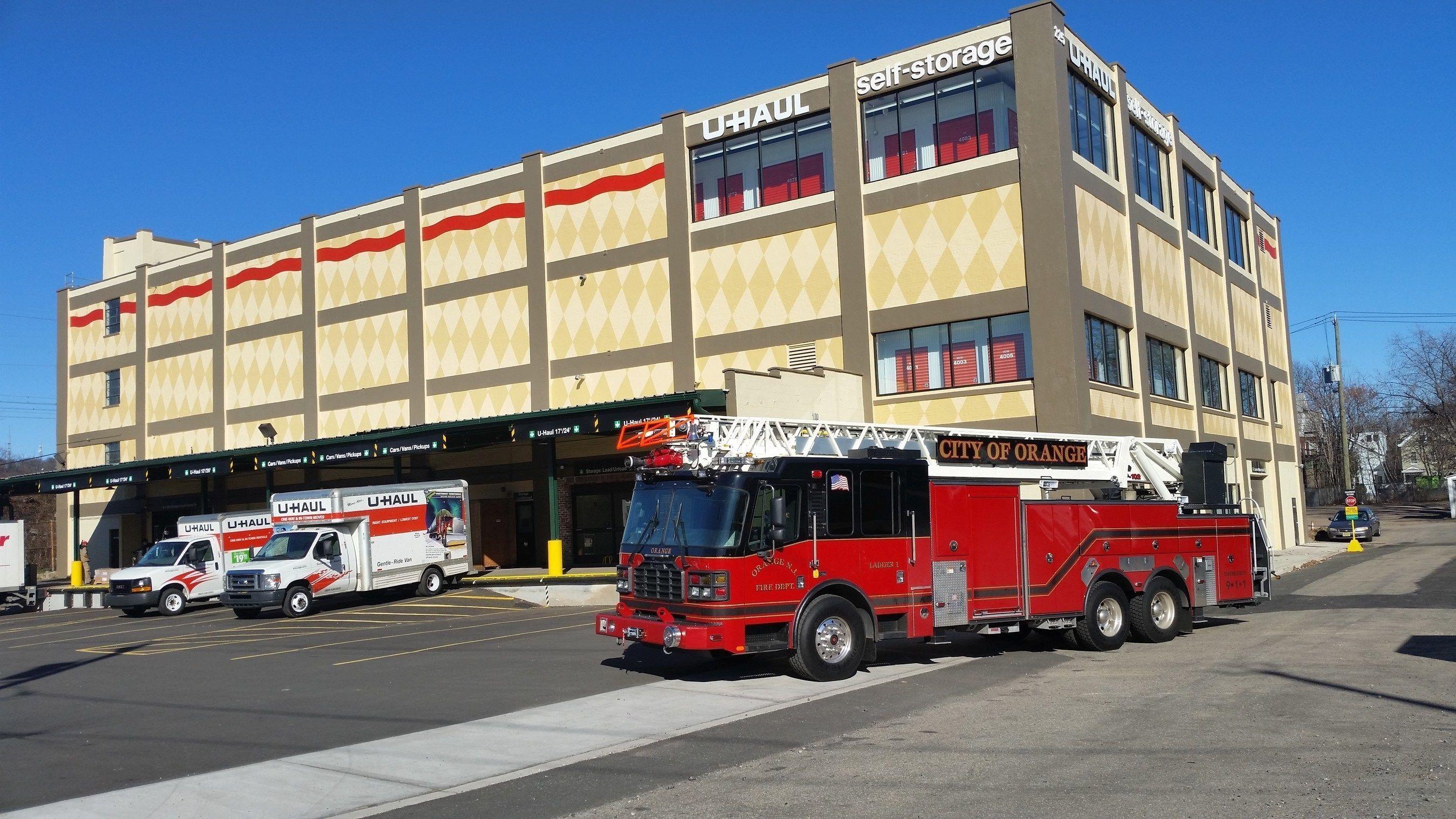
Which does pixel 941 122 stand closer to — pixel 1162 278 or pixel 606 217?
pixel 1162 278

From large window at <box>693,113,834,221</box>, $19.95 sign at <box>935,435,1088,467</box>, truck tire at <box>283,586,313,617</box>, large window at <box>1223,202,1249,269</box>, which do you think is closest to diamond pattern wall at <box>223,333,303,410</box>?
truck tire at <box>283,586,313,617</box>

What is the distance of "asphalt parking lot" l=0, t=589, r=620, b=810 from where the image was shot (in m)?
10.9

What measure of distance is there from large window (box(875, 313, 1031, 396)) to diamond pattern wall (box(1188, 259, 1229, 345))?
487 inches

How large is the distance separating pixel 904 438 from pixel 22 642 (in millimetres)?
21015

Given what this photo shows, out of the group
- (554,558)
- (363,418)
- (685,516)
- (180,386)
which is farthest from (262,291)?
(685,516)

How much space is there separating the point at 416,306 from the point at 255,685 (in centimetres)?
2669

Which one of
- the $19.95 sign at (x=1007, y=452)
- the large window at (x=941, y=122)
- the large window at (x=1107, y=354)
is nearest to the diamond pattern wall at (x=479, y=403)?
the large window at (x=941, y=122)

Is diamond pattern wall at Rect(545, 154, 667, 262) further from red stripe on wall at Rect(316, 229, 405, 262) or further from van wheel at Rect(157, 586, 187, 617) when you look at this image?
van wheel at Rect(157, 586, 187, 617)

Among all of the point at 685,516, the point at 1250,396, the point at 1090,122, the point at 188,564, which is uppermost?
the point at 1090,122

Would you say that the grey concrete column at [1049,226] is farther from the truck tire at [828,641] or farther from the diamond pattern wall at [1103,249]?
the truck tire at [828,641]

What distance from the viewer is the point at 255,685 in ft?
51.4

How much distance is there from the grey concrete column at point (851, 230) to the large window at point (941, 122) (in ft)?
1.40

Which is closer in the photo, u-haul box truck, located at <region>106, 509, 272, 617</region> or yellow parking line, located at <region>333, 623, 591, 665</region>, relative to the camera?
yellow parking line, located at <region>333, 623, 591, 665</region>

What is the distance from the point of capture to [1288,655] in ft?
48.5
